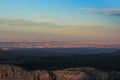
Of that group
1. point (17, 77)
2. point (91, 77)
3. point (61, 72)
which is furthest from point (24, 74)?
point (91, 77)

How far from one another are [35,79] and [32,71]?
3.28m

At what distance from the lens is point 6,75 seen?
8469cm

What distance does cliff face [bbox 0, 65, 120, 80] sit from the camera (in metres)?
81.1

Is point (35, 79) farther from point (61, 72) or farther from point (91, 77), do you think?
point (91, 77)

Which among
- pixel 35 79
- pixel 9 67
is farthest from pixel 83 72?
pixel 9 67

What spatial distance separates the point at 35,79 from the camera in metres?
83.1

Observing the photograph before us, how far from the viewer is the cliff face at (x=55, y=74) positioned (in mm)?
81125

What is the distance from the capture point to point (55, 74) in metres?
84.5

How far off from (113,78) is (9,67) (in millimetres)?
21397

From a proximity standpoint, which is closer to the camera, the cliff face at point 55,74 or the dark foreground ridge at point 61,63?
the cliff face at point 55,74

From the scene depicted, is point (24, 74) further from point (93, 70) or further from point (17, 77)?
point (93, 70)

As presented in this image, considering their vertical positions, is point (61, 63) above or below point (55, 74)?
above

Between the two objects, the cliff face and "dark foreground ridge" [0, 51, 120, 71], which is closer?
the cliff face

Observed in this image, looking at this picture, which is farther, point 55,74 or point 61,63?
point 61,63
